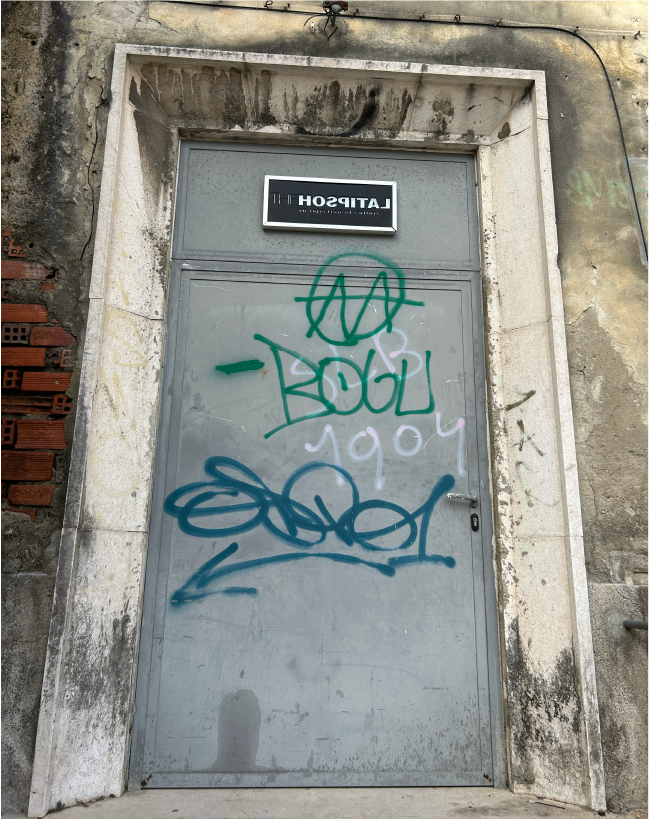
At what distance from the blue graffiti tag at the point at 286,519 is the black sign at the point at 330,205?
1477 mm

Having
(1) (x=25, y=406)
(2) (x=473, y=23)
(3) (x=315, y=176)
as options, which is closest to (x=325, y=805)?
(1) (x=25, y=406)

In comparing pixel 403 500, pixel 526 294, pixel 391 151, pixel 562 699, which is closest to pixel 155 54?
pixel 391 151

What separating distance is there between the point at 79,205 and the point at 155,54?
1005 millimetres

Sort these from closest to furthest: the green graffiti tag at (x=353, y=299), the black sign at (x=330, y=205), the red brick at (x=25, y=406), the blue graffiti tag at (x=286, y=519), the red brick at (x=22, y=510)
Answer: the red brick at (x=22, y=510) → the red brick at (x=25, y=406) → the blue graffiti tag at (x=286, y=519) → the green graffiti tag at (x=353, y=299) → the black sign at (x=330, y=205)

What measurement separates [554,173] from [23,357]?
3.18 m

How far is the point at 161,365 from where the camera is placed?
3.29m

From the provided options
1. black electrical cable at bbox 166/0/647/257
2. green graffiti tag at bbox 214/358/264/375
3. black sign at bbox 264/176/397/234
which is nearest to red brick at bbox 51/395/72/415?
green graffiti tag at bbox 214/358/264/375

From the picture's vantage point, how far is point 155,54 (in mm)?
3396

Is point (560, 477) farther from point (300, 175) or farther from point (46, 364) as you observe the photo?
point (46, 364)

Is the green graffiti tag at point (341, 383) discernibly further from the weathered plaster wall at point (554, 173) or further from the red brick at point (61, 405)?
the red brick at point (61, 405)

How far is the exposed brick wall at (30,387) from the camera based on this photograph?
9.68 ft

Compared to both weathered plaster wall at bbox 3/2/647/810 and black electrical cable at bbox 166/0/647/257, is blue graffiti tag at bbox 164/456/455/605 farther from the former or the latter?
black electrical cable at bbox 166/0/647/257

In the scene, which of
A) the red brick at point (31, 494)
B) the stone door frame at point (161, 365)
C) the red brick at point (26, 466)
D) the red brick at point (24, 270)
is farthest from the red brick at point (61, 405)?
the red brick at point (24, 270)

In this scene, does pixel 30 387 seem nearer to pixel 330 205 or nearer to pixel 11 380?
pixel 11 380
